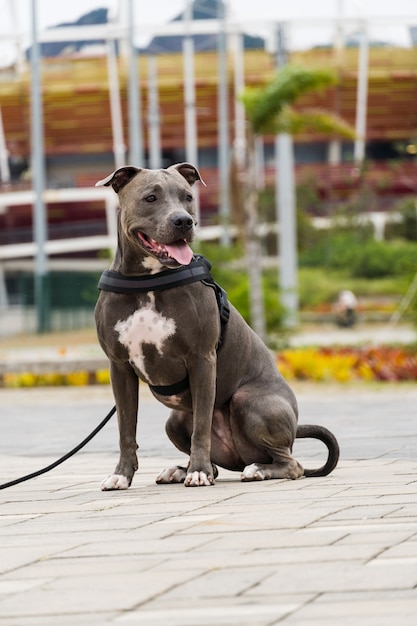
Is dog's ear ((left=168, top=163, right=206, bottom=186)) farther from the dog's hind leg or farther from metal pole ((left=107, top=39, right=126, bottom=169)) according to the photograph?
metal pole ((left=107, top=39, right=126, bottom=169))

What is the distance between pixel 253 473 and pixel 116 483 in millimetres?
664

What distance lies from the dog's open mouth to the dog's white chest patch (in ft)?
0.83

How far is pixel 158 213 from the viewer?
262 inches

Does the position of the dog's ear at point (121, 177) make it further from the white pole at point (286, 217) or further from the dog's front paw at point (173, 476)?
the white pole at point (286, 217)

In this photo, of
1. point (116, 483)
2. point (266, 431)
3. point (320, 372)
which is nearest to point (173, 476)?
point (116, 483)

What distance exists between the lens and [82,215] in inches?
2413

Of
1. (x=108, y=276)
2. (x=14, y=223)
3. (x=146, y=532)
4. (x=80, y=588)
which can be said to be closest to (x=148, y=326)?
(x=108, y=276)

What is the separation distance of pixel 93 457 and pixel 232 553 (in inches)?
186

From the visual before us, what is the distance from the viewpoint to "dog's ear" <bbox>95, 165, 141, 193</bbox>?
267 inches

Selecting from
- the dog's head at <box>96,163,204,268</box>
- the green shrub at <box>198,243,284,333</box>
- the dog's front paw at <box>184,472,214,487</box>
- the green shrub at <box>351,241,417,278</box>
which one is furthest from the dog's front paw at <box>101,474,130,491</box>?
the green shrub at <box>351,241,417,278</box>

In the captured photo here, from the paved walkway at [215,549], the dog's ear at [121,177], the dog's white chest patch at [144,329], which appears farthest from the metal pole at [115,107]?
the dog's white chest patch at [144,329]

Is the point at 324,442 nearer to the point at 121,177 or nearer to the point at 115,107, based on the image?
the point at 121,177

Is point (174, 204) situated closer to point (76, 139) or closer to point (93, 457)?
point (93, 457)

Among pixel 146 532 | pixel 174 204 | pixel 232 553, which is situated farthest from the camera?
pixel 174 204
